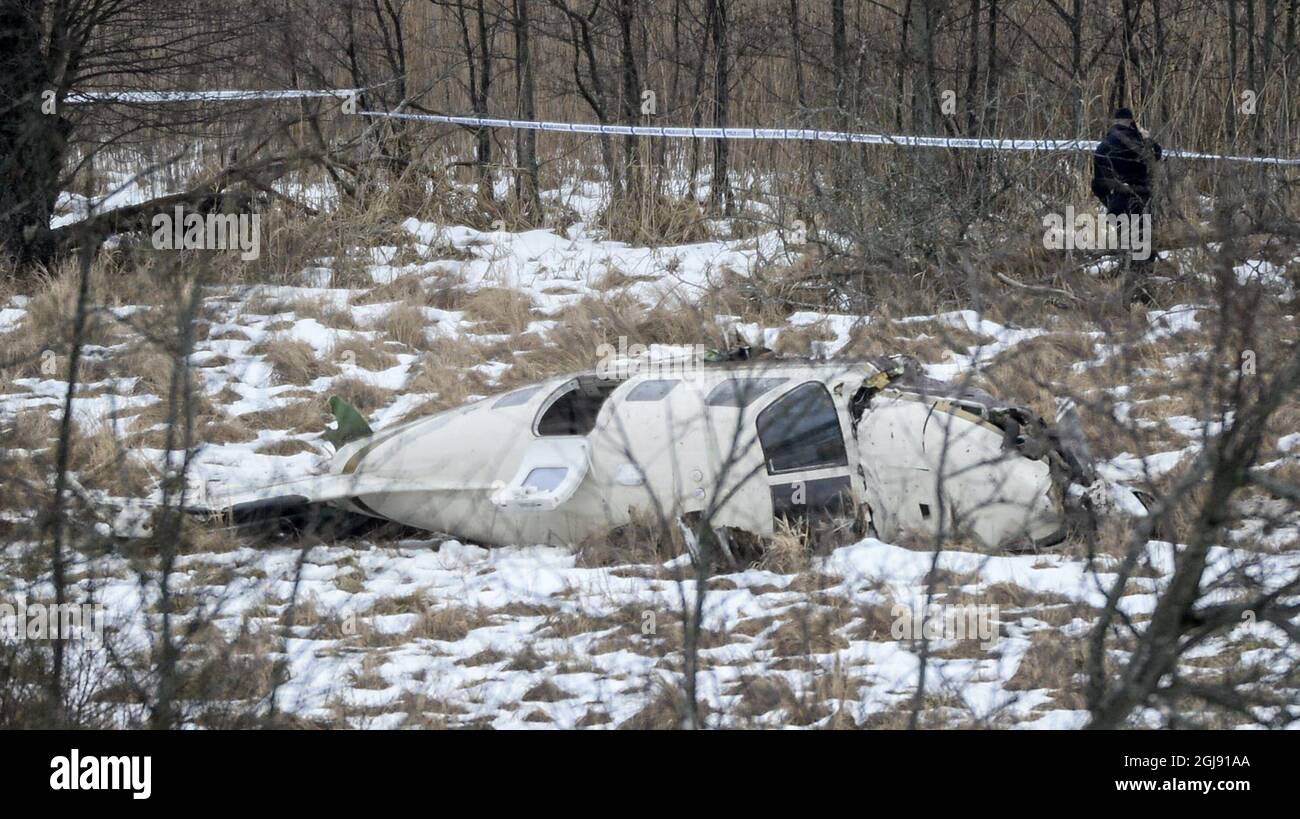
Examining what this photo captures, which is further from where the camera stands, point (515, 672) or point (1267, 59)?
point (1267, 59)

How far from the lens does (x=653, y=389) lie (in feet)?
25.7

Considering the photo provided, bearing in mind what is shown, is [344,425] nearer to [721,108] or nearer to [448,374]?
[448,374]

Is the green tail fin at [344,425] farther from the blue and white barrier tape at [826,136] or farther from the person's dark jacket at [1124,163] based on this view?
the person's dark jacket at [1124,163]

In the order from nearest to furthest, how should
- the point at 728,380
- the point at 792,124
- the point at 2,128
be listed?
the point at 728,380
the point at 2,128
the point at 792,124

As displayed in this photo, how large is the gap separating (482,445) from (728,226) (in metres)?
7.50

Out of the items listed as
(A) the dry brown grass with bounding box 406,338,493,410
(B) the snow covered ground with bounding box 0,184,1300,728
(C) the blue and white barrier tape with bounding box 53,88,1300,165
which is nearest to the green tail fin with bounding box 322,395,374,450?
(B) the snow covered ground with bounding box 0,184,1300,728

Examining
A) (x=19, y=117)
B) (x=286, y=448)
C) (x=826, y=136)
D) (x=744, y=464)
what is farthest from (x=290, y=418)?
(x=826, y=136)

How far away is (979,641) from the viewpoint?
6496 millimetres

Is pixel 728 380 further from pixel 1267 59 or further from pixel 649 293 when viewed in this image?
pixel 1267 59

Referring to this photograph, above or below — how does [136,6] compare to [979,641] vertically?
above

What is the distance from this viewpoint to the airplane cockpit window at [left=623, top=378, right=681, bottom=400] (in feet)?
25.5

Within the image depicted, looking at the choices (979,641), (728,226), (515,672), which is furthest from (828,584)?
(728,226)

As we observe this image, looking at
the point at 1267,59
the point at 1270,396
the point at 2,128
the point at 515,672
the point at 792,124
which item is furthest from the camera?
the point at 792,124

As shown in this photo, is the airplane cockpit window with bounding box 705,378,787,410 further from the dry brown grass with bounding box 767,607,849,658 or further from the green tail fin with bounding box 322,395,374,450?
the green tail fin with bounding box 322,395,374,450
